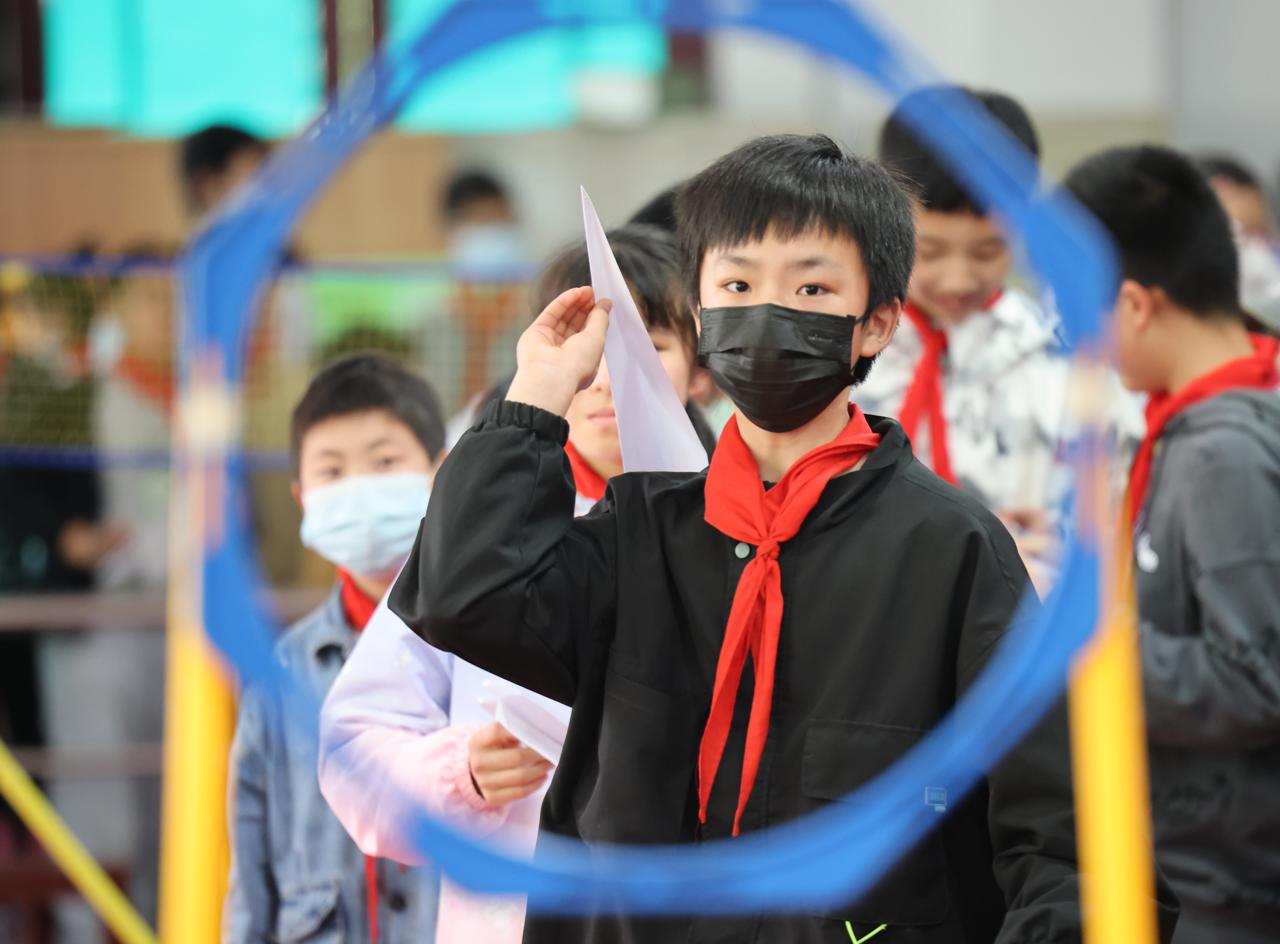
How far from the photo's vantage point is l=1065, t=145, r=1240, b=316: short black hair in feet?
8.30

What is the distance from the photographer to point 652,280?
1969 mm

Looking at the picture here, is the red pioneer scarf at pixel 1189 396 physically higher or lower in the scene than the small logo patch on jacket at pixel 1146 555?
higher

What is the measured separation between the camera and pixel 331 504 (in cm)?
224

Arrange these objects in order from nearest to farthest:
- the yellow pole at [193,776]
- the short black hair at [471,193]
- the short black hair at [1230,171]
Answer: the yellow pole at [193,776] → the short black hair at [1230,171] → the short black hair at [471,193]

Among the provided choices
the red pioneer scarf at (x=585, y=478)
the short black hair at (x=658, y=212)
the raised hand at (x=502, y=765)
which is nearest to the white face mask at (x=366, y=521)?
the red pioneer scarf at (x=585, y=478)

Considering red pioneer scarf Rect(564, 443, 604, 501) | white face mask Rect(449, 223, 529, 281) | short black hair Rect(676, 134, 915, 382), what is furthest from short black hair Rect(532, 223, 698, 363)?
white face mask Rect(449, 223, 529, 281)

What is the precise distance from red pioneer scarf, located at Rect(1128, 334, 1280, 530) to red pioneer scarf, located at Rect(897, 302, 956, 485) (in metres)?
0.28

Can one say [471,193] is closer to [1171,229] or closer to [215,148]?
[215,148]

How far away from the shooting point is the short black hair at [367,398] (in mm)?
2373

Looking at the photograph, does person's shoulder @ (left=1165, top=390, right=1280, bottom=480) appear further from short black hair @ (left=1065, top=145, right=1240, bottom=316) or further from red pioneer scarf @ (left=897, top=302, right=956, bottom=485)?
red pioneer scarf @ (left=897, top=302, right=956, bottom=485)

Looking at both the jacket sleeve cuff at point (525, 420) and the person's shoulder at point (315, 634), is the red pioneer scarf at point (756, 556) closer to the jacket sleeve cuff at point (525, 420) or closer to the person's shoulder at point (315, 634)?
the jacket sleeve cuff at point (525, 420)

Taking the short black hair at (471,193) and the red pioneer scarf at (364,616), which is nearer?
the red pioneer scarf at (364,616)

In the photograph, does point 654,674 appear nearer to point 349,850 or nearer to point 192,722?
point 192,722

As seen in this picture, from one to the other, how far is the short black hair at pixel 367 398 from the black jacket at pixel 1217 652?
1.04 meters
